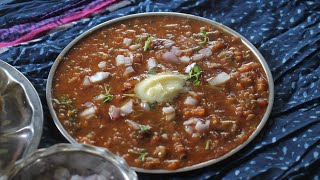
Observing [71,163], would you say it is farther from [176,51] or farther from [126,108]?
[176,51]

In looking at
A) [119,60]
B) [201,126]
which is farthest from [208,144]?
[119,60]

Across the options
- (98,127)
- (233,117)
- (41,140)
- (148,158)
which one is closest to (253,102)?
(233,117)

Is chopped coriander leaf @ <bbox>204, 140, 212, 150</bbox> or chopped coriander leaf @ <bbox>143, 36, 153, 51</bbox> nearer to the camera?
chopped coriander leaf @ <bbox>204, 140, 212, 150</bbox>

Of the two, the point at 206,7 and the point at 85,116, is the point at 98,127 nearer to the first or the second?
the point at 85,116

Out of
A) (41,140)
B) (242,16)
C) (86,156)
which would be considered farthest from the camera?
(242,16)

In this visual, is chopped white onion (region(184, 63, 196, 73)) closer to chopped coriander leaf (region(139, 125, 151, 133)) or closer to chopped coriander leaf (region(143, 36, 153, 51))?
chopped coriander leaf (region(143, 36, 153, 51))

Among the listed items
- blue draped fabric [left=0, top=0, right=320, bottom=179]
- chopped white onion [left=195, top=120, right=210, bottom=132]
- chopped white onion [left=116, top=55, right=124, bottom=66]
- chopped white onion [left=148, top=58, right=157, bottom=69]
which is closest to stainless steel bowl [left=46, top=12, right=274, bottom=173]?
blue draped fabric [left=0, top=0, right=320, bottom=179]

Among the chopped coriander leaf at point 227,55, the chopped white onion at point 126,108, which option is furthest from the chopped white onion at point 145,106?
the chopped coriander leaf at point 227,55

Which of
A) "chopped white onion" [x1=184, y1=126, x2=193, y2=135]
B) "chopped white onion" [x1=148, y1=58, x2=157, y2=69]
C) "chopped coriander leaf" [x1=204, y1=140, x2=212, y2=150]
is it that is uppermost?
"chopped white onion" [x1=148, y1=58, x2=157, y2=69]
